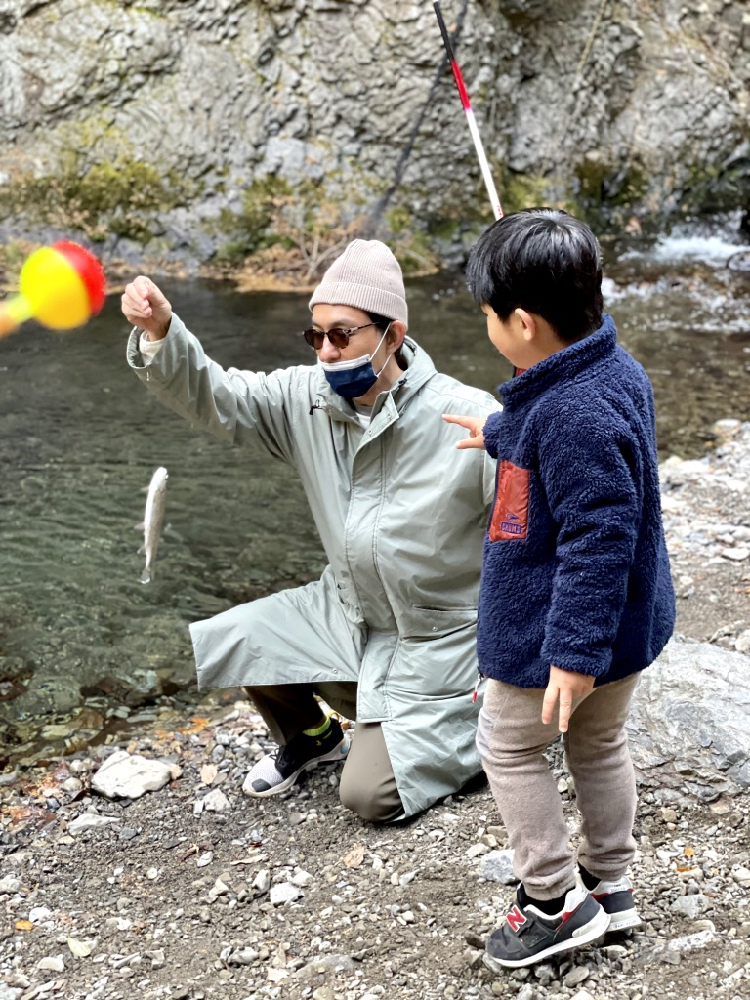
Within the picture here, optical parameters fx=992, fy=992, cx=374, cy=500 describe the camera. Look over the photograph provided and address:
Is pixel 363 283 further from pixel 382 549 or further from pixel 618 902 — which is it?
pixel 618 902

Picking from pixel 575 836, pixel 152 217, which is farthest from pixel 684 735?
pixel 152 217

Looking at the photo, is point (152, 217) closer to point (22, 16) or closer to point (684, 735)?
point (22, 16)

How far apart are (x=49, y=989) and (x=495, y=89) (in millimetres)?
16474

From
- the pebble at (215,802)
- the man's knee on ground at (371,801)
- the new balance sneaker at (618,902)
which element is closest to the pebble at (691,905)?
the new balance sneaker at (618,902)

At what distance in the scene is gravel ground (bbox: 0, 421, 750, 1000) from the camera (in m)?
2.50

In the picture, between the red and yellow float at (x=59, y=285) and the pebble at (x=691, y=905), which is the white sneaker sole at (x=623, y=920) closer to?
the pebble at (x=691, y=905)

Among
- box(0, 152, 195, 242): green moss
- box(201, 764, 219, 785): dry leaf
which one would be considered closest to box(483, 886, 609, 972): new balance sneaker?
box(201, 764, 219, 785): dry leaf

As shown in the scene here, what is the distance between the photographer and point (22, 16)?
49.3 feet

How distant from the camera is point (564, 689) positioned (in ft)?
6.72

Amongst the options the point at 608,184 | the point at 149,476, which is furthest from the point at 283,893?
the point at 608,184

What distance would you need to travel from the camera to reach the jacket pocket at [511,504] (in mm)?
2160

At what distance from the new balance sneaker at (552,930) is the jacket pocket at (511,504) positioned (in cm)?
90

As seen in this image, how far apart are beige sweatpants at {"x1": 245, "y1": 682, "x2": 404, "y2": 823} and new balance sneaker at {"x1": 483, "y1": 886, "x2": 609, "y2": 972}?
87 cm

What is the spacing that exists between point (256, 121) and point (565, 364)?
1489cm
